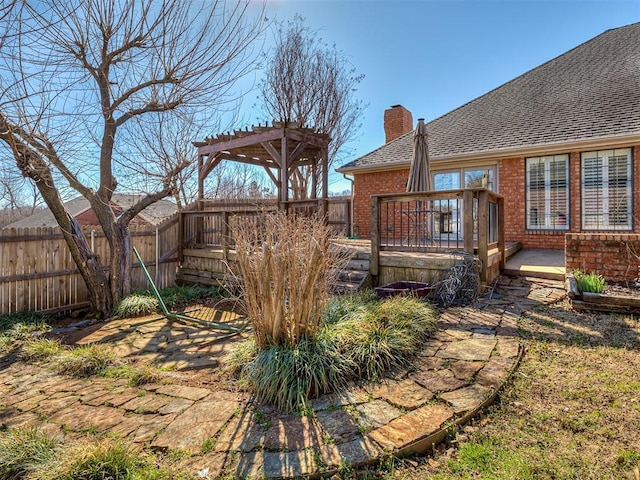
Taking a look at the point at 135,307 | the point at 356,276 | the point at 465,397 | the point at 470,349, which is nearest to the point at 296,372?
the point at 465,397

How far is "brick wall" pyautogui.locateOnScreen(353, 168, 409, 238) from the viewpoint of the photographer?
10.7 meters

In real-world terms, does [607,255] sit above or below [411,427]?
above

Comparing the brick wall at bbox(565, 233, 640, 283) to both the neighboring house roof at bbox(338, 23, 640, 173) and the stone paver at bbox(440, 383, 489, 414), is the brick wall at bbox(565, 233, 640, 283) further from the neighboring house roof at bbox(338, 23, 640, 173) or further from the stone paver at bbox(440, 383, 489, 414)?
the stone paver at bbox(440, 383, 489, 414)

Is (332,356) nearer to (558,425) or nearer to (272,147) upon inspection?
(558,425)

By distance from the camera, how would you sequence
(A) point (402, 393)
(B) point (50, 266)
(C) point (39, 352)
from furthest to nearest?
1. (B) point (50, 266)
2. (C) point (39, 352)
3. (A) point (402, 393)

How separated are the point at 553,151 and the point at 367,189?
5.09m

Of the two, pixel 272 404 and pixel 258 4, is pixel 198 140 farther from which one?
pixel 272 404

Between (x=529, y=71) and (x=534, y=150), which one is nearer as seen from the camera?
(x=534, y=150)

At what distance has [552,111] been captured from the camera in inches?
366

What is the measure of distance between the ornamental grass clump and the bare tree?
353cm

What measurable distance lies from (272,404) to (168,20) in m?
A: 5.15

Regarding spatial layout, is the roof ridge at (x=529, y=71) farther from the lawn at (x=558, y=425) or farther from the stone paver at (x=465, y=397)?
the stone paver at (x=465, y=397)

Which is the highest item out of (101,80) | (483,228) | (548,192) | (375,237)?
(101,80)

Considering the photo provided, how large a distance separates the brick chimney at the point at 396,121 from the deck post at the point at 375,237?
8631 mm
